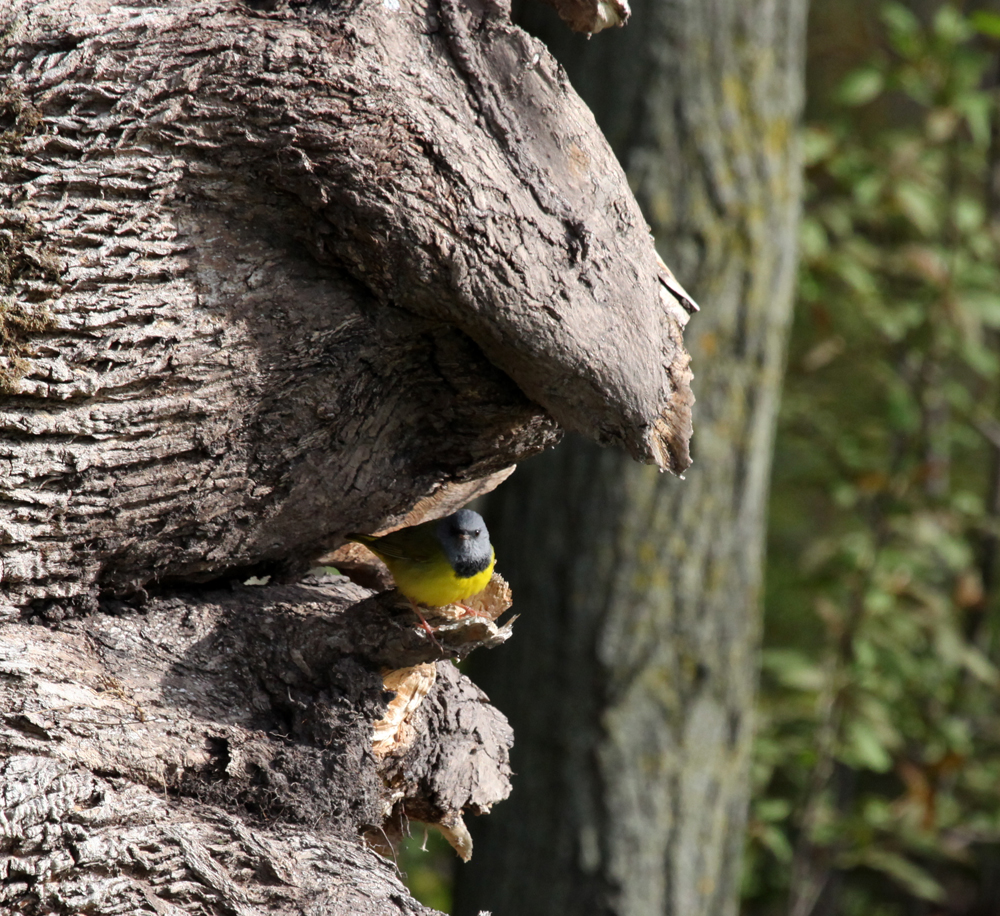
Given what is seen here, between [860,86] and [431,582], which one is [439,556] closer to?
[431,582]

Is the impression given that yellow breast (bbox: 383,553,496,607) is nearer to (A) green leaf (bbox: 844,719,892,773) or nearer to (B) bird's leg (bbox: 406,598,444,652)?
(B) bird's leg (bbox: 406,598,444,652)

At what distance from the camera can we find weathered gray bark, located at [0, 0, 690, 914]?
75.4 inches

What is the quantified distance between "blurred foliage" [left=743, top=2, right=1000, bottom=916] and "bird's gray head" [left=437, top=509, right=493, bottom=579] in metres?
3.29

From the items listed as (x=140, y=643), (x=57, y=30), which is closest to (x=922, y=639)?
(x=140, y=643)

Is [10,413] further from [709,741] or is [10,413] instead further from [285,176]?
[709,741]

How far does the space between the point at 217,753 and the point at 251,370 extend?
781mm

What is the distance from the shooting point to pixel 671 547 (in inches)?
175

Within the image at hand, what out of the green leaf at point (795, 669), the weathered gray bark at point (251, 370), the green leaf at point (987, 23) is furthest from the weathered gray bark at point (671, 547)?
the weathered gray bark at point (251, 370)

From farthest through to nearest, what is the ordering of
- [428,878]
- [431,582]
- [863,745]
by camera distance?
[428,878], [863,745], [431,582]

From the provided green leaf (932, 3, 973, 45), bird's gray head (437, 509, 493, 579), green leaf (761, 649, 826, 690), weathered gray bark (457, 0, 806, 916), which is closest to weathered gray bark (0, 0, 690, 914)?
bird's gray head (437, 509, 493, 579)

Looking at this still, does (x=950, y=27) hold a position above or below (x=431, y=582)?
above

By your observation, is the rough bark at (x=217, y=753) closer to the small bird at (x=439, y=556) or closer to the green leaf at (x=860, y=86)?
the small bird at (x=439, y=556)

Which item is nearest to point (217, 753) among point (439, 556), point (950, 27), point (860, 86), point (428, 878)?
point (439, 556)

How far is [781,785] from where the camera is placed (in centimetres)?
841
